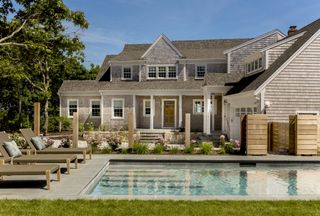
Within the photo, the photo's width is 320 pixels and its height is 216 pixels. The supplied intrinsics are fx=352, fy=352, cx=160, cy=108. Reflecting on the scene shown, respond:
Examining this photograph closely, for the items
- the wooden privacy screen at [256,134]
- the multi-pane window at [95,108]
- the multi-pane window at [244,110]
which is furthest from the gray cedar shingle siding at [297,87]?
the multi-pane window at [95,108]

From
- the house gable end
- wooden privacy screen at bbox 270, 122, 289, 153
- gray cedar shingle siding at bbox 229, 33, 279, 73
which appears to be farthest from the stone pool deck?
the house gable end

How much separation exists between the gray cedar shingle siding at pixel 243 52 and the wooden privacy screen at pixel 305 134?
45.2 feet

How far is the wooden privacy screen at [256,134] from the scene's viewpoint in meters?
16.2

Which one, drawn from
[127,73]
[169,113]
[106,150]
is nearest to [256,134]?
[106,150]

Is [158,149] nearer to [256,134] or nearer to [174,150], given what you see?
[174,150]

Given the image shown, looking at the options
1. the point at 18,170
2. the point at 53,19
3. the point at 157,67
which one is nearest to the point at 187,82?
the point at 157,67

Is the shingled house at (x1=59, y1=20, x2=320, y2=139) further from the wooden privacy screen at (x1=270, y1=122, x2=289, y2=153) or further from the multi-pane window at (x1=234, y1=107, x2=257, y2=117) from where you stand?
the wooden privacy screen at (x1=270, y1=122, x2=289, y2=153)

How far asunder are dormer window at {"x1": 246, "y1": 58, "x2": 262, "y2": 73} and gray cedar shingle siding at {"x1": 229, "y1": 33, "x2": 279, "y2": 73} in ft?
10.9

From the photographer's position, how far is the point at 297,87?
64.4ft

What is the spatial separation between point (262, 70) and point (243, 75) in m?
4.61

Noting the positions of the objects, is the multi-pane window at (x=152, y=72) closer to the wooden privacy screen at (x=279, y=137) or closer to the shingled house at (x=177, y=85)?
the shingled house at (x=177, y=85)

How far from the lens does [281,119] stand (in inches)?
772

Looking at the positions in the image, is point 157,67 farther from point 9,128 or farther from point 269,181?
point 269,181

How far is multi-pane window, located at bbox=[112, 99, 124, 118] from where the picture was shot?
30.4 metres
